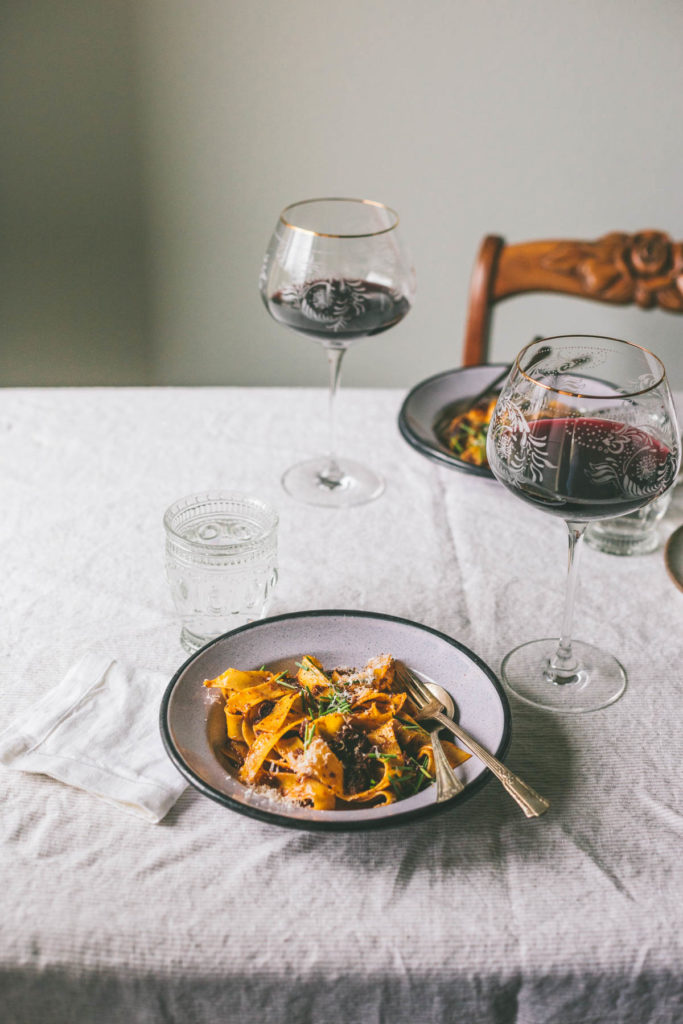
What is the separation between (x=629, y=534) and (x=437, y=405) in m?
0.32

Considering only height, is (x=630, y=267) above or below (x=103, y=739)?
above

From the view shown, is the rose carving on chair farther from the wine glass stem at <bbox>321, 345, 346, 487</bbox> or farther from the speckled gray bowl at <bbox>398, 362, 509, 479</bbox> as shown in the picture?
the wine glass stem at <bbox>321, 345, 346, 487</bbox>

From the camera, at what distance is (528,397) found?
0.66 meters

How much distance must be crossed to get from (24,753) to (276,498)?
1.48ft

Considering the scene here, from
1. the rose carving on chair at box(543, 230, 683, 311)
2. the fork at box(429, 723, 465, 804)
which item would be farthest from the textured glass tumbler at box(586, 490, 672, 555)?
the rose carving on chair at box(543, 230, 683, 311)

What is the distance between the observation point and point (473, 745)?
2.02ft

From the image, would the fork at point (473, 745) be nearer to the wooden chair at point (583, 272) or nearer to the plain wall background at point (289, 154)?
the wooden chair at point (583, 272)

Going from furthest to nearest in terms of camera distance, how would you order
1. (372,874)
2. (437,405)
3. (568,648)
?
(437,405), (568,648), (372,874)

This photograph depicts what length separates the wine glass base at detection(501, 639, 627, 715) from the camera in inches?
29.1

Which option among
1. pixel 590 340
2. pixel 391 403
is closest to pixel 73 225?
pixel 391 403

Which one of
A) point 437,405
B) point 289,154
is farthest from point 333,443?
point 289,154

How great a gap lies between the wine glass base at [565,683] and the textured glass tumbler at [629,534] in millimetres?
164

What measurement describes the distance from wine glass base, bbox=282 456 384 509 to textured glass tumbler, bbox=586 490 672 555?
0.25m

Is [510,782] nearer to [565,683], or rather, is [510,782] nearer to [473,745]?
[473,745]
